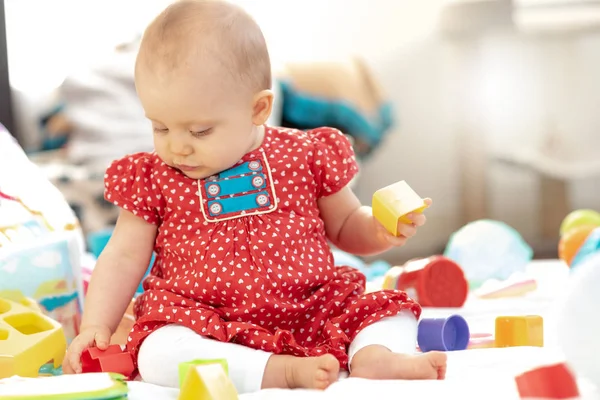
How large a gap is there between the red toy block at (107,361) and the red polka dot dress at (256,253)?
1 cm

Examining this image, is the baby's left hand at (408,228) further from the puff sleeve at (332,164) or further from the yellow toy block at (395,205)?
the puff sleeve at (332,164)

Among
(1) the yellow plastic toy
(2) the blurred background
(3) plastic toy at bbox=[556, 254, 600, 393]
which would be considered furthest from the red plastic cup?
(2) the blurred background

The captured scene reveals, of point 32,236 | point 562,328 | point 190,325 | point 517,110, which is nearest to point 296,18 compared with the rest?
point 517,110

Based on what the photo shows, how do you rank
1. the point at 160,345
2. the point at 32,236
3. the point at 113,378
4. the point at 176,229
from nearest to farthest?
the point at 113,378, the point at 160,345, the point at 176,229, the point at 32,236

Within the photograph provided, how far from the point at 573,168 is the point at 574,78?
0.36 metres

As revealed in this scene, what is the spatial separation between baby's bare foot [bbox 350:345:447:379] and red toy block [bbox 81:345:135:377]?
Answer: 10.1 inches

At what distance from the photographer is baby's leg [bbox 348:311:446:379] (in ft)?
2.74

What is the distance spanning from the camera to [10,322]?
100 centimetres

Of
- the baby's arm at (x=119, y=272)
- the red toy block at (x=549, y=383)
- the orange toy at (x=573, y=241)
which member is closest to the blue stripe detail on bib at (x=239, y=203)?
the baby's arm at (x=119, y=272)

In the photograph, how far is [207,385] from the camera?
72cm

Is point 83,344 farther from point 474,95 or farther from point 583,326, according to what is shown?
point 474,95

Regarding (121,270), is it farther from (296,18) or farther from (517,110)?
(517,110)

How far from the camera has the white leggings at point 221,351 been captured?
0.87m

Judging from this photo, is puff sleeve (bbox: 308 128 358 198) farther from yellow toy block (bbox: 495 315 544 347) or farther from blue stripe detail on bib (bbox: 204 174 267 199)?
yellow toy block (bbox: 495 315 544 347)
